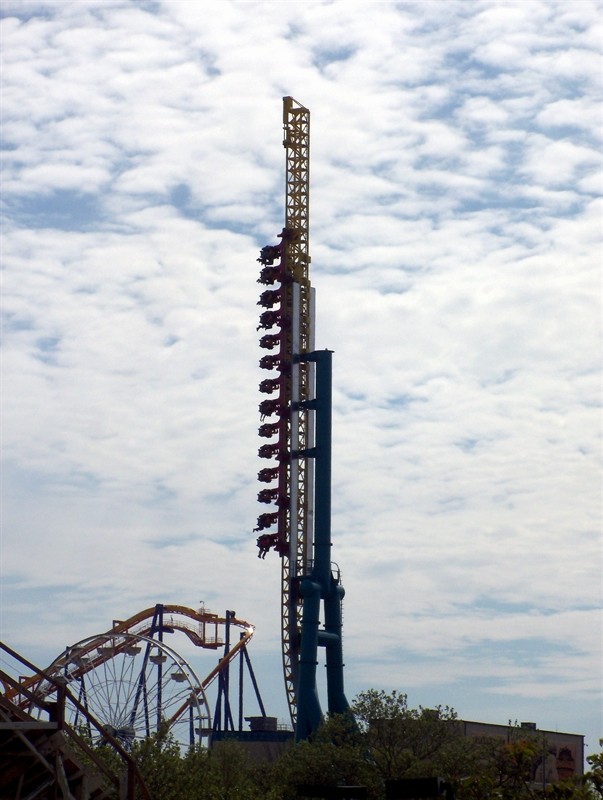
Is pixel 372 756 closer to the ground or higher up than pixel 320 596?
closer to the ground

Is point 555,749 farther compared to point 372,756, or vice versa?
point 555,749

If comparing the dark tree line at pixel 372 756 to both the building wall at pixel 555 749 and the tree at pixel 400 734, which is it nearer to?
the tree at pixel 400 734

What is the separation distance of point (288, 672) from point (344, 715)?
11.2 metres

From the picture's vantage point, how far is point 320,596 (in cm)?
7569

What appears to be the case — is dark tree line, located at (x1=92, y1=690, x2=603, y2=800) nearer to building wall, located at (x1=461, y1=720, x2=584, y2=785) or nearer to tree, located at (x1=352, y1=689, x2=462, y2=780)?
tree, located at (x1=352, y1=689, x2=462, y2=780)

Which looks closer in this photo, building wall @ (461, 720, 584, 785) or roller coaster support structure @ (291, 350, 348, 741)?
roller coaster support structure @ (291, 350, 348, 741)

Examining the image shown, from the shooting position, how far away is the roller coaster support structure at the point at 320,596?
73.1 metres

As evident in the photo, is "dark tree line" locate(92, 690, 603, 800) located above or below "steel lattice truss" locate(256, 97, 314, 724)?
below

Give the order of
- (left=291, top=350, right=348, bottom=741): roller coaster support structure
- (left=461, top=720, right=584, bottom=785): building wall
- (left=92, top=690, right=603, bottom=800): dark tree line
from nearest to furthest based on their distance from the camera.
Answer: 1. (left=92, top=690, right=603, bottom=800): dark tree line
2. (left=291, top=350, right=348, bottom=741): roller coaster support structure
3. (left=461, top=720, right=584, bottom=785): building wall

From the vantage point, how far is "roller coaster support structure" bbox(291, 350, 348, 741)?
240ft

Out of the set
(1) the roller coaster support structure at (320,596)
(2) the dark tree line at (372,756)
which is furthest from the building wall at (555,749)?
(2) the dark tree line at (372,756)

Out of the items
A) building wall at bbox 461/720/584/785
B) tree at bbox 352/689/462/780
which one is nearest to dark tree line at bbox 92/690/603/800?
tree at bbox 352/689/462/780

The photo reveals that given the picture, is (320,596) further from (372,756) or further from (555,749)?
(555,749)

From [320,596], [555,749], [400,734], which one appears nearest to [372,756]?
[400,734]
